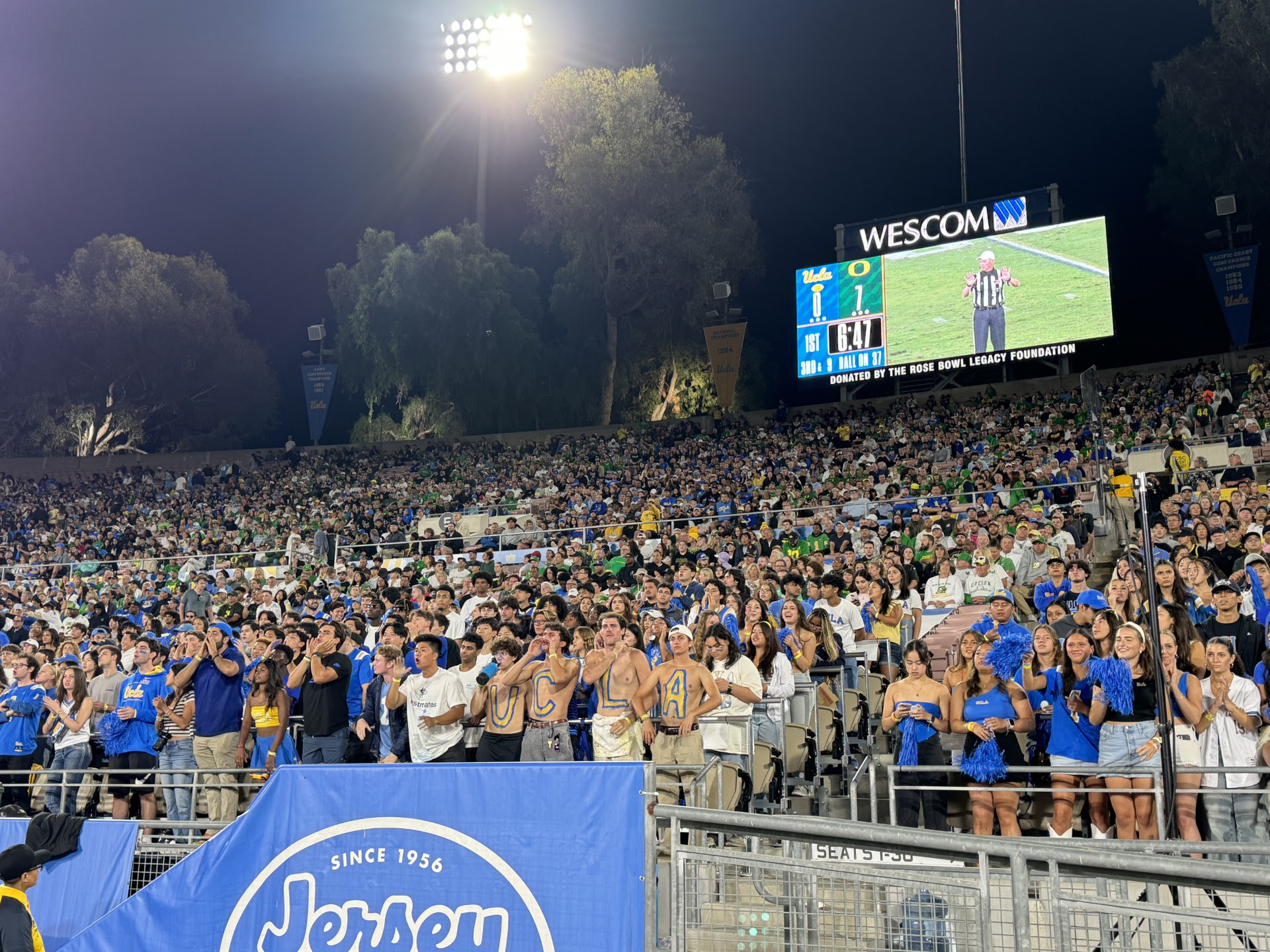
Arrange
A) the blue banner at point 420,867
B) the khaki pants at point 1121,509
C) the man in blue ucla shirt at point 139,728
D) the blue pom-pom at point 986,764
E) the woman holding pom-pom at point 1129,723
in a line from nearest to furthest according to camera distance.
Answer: the blue banner at point 420,867
the woman holding pom-pom at point 1129,723
the blue pom-pom at point 986,764
the man in blue ucla shirt at point 139,728
the khaki pants at point 1121,509

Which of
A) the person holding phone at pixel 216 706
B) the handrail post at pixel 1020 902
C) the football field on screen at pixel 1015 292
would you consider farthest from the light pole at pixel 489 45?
the handrail post at pixel 1020 902

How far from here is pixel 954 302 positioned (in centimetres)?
2572

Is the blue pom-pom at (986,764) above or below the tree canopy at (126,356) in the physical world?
below

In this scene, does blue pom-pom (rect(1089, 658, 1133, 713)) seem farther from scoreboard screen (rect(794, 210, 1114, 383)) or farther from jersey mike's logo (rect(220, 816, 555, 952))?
scoreboard screen (rect(794, 210, 1114, 383))

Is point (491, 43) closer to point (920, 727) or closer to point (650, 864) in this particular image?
point (920, 727)

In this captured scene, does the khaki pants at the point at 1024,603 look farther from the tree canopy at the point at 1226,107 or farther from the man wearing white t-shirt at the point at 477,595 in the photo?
the tree canopy at the point at 1226,107

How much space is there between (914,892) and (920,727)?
12.7 ft

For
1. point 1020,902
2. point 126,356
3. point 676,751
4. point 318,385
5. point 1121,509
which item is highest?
point 126,356

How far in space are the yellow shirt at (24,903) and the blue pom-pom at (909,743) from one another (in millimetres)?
5130

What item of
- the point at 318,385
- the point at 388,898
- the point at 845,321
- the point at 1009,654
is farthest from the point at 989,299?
the point at 318,385

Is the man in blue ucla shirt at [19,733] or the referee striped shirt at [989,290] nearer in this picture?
the man in blue ucla shirt at [19,733]

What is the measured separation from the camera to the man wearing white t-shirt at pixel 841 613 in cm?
1104

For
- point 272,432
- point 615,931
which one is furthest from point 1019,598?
point 272,432

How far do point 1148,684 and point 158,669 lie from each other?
7947mm
